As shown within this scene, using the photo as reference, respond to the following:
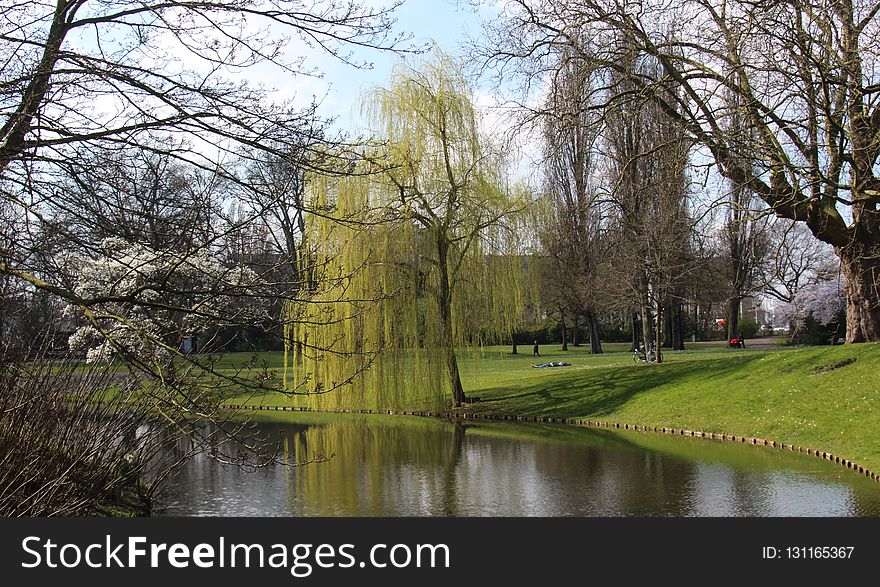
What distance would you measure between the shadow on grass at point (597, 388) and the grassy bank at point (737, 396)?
0.02 meters

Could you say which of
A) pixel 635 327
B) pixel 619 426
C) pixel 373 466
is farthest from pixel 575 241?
pixel 373 466

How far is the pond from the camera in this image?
8.67m

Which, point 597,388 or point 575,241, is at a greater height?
point 575,241

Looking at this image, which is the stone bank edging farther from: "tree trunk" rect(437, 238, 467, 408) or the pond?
"tree trunk" rect(437, 238, 467, 408)

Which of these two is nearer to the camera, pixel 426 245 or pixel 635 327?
pixel 426 245

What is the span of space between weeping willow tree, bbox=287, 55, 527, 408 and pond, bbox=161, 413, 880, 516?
2609 millimetres

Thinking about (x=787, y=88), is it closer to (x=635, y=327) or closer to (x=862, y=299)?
(x=862, y=299)

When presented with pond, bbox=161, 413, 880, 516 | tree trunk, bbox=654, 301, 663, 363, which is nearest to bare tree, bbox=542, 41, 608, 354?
tree trunk, bbox=654, 301, 663, 363

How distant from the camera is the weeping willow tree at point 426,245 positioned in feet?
54.2

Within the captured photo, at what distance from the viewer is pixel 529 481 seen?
33.9 ft

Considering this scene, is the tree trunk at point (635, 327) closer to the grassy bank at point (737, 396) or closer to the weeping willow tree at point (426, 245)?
the grassy bank at point (737, 396)

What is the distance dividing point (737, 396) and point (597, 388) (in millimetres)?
3989

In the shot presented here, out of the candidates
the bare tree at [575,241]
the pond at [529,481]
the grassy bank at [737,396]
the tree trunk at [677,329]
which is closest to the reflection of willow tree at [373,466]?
the pond at [529,481]

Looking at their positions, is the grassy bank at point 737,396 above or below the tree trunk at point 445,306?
below
